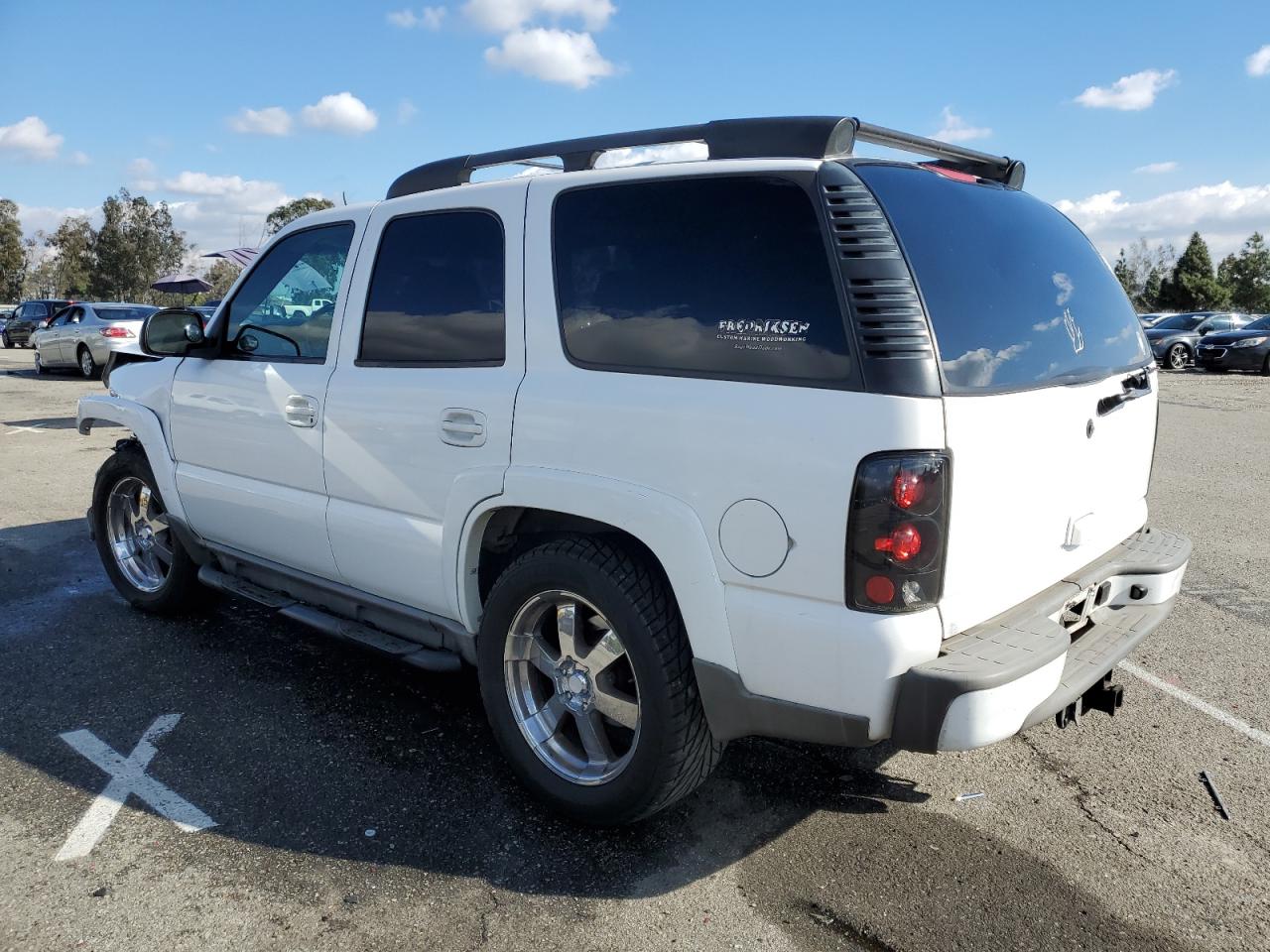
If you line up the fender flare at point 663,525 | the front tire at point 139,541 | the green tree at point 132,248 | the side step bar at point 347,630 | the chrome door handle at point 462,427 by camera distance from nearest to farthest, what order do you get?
the fender flare at point 663,525 < the chrome door handle at point 462,427 < the side step bar at point 347,630 < the front tire at point 139,541 < the green tree at point 132,248

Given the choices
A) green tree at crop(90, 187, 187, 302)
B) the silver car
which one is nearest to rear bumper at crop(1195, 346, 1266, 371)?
the silver car

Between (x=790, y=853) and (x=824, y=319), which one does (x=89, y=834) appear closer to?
(x=790, y=853)

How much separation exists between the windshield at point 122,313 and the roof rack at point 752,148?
63.1ft

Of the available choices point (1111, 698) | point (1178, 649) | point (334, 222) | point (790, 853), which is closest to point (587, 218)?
point (334, 222)

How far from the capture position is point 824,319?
249cm

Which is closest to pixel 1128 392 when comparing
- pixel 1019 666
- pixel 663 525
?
pixel 1019 666

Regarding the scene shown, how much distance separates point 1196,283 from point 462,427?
69.6 metres

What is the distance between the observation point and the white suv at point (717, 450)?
7.94 ft

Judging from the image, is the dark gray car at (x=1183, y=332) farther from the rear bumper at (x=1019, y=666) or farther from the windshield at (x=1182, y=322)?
the rear bumper at (x=1019, y=666)

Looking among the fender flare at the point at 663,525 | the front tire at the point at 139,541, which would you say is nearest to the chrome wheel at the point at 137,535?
the front tire at the point at 139,541

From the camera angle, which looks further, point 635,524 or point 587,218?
point 587,218

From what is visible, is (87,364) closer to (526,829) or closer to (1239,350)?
(526,829)

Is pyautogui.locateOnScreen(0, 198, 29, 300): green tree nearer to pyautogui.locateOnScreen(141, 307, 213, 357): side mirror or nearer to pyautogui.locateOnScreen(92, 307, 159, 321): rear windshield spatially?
pyautogui.locateOnScreen(92, 307, 159, 321): rear windshield

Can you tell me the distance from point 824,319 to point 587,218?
3.17 ft
